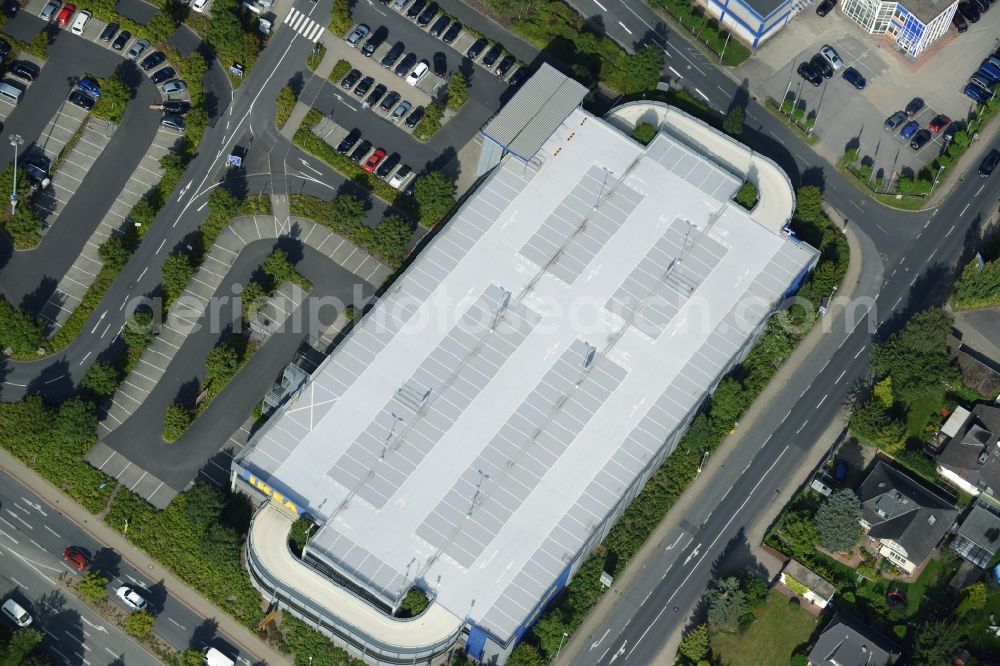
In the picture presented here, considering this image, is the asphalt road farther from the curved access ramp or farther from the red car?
the curved access ramp

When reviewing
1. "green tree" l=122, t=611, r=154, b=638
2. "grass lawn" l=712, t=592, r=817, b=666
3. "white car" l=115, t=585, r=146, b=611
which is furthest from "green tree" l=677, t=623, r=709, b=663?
"white car" l=115, t=585, r=146, b=611

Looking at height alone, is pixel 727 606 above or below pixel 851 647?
below

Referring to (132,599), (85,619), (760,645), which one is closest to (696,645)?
(760,645)

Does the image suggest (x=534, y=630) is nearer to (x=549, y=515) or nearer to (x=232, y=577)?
(x=549, y=515)

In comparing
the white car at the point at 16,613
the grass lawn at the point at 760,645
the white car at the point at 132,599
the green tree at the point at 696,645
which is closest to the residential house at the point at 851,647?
the grass lawn at the point at 760,645

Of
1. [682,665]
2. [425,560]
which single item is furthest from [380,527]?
[682,665]

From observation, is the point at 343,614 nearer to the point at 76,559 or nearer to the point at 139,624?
the point at 139,624

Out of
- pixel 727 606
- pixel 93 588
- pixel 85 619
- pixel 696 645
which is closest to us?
pixel 696 645
